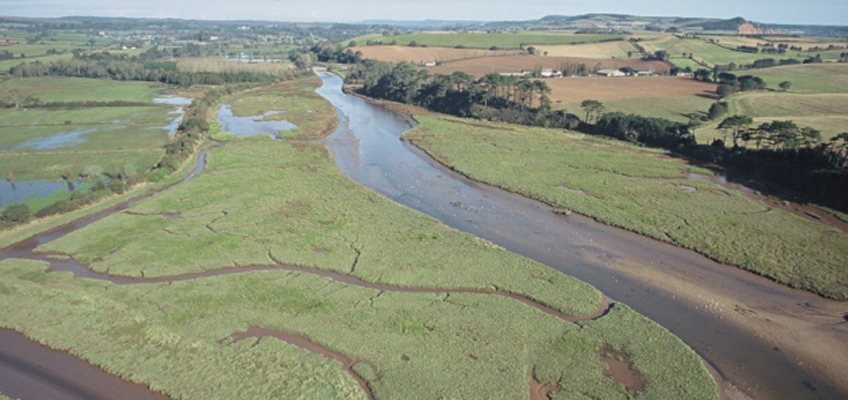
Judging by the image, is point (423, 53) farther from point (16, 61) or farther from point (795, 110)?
point (16, 61)

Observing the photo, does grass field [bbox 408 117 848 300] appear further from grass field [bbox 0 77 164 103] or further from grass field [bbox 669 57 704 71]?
grass field [bbox 0 77 164 103]

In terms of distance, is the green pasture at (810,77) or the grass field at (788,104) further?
the green pasture at (810,77)

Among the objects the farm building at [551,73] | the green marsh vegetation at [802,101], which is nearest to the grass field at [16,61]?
the farm building at [551,73]

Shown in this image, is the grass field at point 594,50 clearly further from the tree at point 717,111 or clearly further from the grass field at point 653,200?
the grass field at point 653,200

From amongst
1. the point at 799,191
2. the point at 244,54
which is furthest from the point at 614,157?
the point at 244,54

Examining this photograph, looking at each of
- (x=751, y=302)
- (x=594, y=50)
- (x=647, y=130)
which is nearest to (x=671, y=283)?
(x=751, y=302)

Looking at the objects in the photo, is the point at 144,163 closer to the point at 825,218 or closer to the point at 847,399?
the point at 847,399
